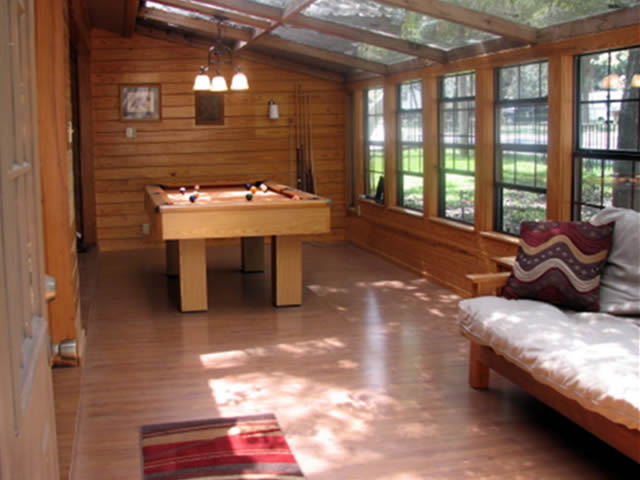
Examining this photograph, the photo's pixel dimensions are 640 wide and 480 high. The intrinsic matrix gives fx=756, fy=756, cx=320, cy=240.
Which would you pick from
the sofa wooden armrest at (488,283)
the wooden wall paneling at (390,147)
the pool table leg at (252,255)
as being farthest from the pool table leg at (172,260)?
the sofa wooden armrest at (488,283)

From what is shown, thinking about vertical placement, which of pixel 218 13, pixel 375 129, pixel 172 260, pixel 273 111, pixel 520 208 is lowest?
pixel 172 260

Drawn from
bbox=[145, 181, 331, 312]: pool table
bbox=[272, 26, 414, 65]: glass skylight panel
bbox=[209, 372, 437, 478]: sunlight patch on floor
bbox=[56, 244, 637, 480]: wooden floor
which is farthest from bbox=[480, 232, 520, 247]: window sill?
bbox=[272, 26, 414, 65]: glass skylight panel

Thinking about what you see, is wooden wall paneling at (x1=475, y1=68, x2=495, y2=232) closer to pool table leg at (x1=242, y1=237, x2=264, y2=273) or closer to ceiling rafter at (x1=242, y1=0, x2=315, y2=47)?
ceiling rafter at (x1=242, y1=0, x2=315, y2=47)

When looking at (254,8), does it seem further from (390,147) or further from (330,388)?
(330,388)

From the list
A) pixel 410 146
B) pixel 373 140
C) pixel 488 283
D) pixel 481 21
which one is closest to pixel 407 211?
pixel 410 146

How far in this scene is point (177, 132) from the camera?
9.34 metres

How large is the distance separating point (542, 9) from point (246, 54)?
491cm

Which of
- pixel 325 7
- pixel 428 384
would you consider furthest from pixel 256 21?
pixel 428 384

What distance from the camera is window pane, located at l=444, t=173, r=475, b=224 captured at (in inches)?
271

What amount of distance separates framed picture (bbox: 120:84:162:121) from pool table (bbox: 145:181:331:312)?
2804 mm

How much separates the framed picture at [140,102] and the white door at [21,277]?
797 centimetres

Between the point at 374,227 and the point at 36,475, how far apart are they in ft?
26.0

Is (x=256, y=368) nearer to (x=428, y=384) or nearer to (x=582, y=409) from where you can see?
(x=428, y=384)

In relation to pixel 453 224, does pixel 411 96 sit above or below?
above
